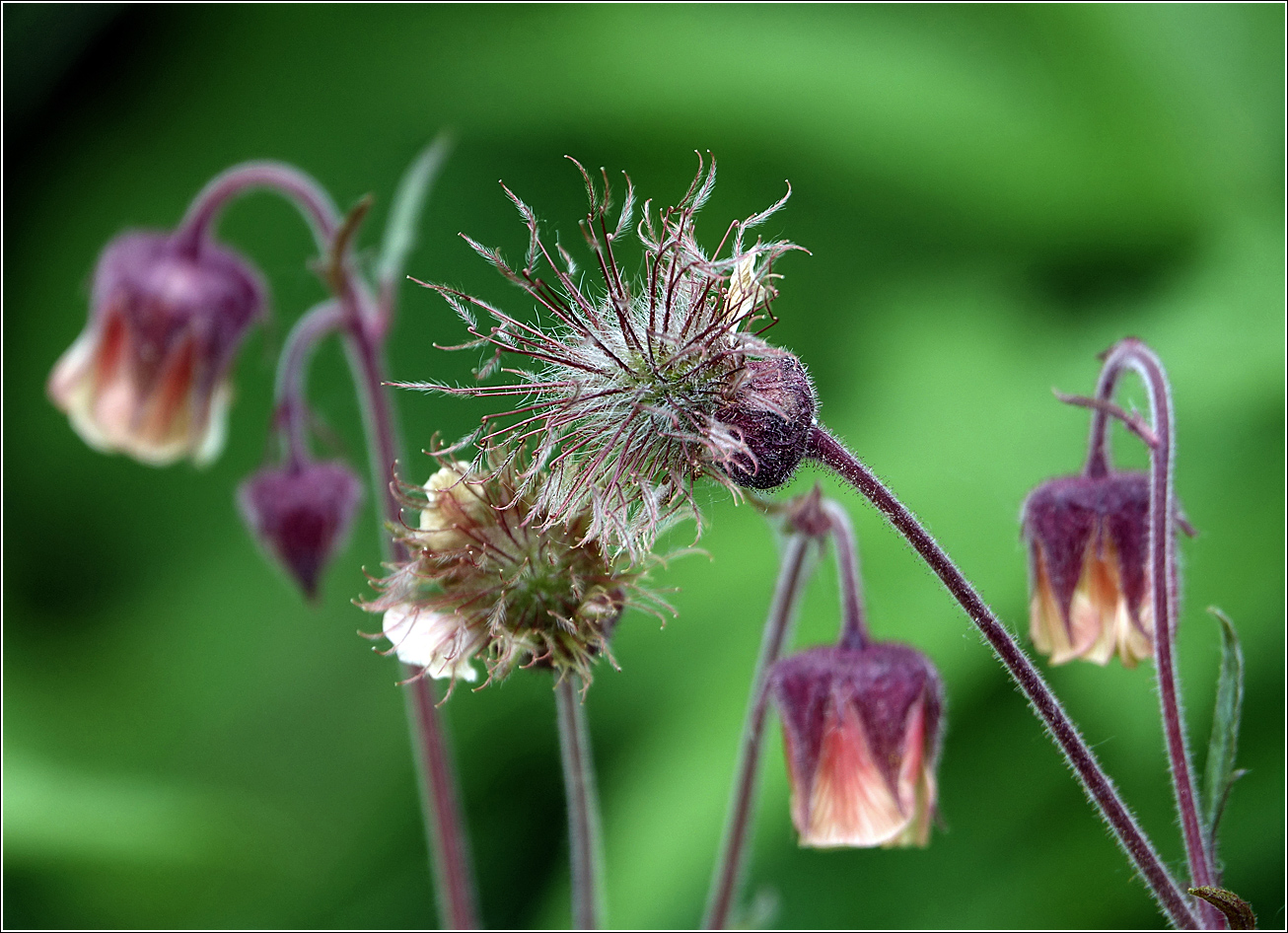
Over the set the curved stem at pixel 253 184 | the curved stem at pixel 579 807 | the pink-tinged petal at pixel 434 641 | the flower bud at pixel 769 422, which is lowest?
the curved stem at pixel 579 807

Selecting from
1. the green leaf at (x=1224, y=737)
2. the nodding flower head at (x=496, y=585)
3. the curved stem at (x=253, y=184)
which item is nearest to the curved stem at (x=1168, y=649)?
the green leaf at (x=1224, y=737)

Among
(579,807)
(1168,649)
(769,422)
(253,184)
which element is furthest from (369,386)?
(1168,649)

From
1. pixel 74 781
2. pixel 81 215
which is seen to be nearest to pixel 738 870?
pixel 74 781

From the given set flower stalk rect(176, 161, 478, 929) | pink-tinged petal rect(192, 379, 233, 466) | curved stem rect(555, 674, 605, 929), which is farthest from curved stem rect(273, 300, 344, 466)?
curved stem rect(555, 674, 605, 929)

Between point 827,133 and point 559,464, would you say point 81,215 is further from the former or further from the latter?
point 559,464

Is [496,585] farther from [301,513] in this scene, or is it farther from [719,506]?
[719,506]

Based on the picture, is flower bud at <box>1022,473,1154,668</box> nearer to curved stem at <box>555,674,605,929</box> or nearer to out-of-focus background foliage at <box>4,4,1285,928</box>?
curved stem at <box>555,674,605,929</box>

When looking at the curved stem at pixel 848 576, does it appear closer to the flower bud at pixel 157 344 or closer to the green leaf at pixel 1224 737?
the green leaf at pixel 1224 737
